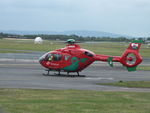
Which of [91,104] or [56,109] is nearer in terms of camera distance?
[56,109]

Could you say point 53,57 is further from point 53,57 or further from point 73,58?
point 73,58

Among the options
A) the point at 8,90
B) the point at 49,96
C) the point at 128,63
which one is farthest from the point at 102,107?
the point at 128,63

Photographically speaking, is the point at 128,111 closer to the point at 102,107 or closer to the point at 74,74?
the point at 102,107

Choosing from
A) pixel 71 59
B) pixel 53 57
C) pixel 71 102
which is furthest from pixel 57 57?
pixel 71 102

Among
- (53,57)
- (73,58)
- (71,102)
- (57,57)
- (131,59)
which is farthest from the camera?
(53,57)

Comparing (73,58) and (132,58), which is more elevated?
(132,58)

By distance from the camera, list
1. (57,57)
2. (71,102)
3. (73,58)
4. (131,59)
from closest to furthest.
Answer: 1. (71,102)
2. (131,59)
3. (73,58)
4. (57,57)

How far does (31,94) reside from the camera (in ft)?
65.7

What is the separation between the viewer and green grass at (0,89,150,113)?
14891 millimetres

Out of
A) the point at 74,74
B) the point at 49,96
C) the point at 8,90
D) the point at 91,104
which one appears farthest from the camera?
the point at 74,74

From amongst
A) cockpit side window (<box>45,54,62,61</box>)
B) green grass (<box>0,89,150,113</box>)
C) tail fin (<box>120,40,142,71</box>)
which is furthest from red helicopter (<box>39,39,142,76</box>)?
green grass (<box>0,89,150,113</box>)

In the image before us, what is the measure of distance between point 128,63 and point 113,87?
682 cm

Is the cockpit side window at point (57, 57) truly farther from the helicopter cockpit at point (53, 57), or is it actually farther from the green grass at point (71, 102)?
the green grass at point (71, 102)

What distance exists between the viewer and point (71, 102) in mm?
17109
